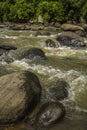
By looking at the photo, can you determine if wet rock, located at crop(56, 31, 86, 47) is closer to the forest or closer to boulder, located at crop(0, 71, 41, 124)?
boulder, located at crop(0, 71, 41, 124)

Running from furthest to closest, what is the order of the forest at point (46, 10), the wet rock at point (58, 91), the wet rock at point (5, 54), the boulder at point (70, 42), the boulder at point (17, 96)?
the forest at point (46, 10) < the boulder at point (70, 42) < the wet rock at point (5, 54) < the wet rock at point (58, 91) < the boulder at point (17, 96)

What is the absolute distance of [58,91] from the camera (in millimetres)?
7652

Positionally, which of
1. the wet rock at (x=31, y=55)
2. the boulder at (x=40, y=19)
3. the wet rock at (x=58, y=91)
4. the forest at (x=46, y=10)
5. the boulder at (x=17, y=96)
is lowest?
the boulder at (x=40, y=19)

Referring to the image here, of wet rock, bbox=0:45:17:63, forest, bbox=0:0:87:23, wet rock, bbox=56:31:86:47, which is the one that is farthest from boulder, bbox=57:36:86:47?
forest, bbox=0:0:87:23

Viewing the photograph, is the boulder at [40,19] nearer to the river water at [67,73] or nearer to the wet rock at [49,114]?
the river water at [67,73]

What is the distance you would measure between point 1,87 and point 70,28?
53.0ft

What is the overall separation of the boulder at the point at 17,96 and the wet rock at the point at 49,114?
285mm

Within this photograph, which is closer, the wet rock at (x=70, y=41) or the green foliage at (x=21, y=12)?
the wet rock at (x=70, y=41)

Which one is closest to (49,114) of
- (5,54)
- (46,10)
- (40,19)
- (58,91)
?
(58,91)

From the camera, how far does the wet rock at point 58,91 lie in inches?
293

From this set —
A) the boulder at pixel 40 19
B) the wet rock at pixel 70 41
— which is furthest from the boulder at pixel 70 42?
the boulder at pixel 40 19

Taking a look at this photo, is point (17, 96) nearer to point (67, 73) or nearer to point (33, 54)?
point (67, 73)

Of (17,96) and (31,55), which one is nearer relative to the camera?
(17,96)

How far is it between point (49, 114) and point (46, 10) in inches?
901
